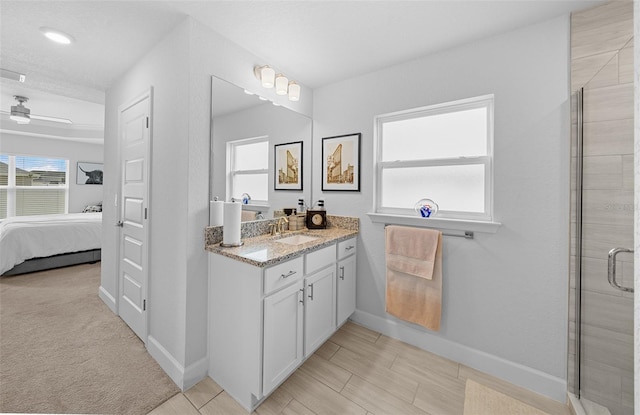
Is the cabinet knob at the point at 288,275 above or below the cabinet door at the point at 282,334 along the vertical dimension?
above

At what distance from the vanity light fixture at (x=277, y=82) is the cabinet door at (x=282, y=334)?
168 cm

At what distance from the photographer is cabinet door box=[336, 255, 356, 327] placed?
2248mm

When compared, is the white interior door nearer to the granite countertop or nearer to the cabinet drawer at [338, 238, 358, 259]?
the granite countertop

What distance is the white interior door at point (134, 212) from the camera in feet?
6.91

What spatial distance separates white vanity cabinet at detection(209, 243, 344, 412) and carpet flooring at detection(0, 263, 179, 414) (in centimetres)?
45

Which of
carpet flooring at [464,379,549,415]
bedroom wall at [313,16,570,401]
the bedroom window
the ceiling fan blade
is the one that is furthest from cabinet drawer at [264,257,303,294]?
the bedroom window

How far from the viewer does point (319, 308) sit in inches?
77.5

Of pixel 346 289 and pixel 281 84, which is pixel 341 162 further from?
pixel 346 289

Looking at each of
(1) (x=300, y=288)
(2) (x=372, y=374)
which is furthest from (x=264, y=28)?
(2) (x=372, y=374)

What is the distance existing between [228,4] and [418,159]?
1.81 meters

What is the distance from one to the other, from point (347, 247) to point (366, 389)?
108 cm

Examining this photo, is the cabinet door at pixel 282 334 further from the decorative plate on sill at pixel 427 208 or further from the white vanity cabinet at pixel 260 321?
the decorative plate on sill at pixel 427 208

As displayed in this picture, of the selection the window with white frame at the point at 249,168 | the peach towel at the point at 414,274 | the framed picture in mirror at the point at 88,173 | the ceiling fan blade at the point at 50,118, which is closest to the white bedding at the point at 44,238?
the ceiling fan blade at the point at 50,118

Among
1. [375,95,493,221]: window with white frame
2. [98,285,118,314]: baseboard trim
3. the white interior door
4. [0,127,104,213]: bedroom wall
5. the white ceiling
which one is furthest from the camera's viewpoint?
[0,127,104,213]: bedroom wall
